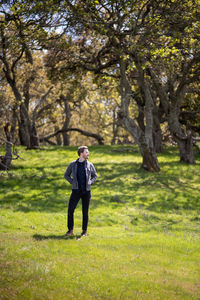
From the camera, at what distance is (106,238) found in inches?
414

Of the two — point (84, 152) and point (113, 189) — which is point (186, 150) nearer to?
point (113, 189)

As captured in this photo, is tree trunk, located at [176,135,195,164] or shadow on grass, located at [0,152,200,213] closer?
shadow on grass, located at [0,152,200,213]

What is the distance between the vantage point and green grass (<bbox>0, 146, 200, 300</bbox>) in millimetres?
6512

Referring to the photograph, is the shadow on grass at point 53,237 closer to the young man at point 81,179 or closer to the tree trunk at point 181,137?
the young man at point 81,179

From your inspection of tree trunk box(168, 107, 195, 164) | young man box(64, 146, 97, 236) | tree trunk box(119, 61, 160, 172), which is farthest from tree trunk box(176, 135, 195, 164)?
young man box(64, 146, 97, 236)

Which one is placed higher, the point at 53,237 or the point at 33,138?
the point at 33,138

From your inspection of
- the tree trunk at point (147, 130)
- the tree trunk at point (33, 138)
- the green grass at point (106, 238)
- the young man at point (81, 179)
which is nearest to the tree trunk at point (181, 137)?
the green grass at point (106, 238)

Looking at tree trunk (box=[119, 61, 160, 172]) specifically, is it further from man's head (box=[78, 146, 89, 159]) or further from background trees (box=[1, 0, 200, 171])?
man's head (box=[78, 146, 89, 159])

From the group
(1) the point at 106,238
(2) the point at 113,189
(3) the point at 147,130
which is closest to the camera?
(1) the point at 106,238

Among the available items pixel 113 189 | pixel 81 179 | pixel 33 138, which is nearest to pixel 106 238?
pixel 81 179

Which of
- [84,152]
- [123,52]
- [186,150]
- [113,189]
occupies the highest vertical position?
[123,52]

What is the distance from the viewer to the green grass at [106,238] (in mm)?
6512

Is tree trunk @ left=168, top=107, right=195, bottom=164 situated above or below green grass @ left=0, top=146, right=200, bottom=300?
above

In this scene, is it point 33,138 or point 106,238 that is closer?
point 106,238
